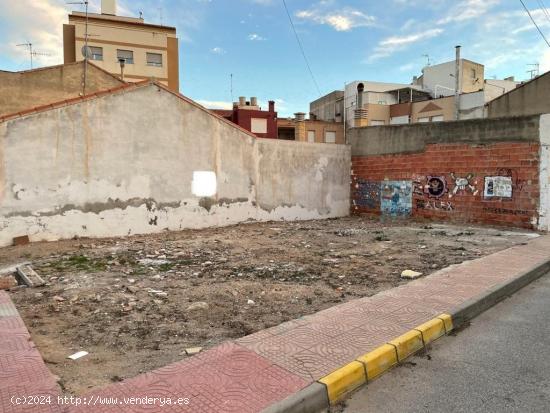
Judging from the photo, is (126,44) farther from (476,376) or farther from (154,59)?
(476,376)

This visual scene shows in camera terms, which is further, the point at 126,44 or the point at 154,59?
the point at 154,59

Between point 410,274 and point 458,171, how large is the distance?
26.5ft

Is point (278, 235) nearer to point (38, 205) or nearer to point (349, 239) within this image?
point (349, 239)

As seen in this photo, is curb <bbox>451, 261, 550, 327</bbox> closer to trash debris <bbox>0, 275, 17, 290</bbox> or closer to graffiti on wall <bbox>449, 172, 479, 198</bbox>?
trash debris <bbox>0, 275, 17, 290</bbox>

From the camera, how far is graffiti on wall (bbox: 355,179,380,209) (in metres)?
15.8

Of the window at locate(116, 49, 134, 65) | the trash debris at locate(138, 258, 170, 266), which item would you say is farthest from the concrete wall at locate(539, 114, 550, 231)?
the window at locate(116, 49, 134, 65)

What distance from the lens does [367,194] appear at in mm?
16062

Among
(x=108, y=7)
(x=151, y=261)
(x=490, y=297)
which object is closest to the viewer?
(x=490, y=297)

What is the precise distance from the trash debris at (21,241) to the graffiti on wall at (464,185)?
1226 centimetres

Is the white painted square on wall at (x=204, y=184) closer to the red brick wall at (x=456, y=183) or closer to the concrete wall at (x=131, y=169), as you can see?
the concrete wall at (x=131, y=169)

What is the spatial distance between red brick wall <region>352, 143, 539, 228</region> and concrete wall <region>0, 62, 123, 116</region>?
40.4 ft

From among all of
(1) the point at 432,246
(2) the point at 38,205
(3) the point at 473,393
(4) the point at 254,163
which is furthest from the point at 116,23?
(3) the point at 473,393

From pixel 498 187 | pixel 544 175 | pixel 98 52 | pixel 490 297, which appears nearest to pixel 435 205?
pixel 498 187

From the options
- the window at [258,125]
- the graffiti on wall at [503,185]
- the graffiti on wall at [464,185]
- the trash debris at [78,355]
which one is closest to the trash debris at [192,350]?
the trash debris at [78,355]
